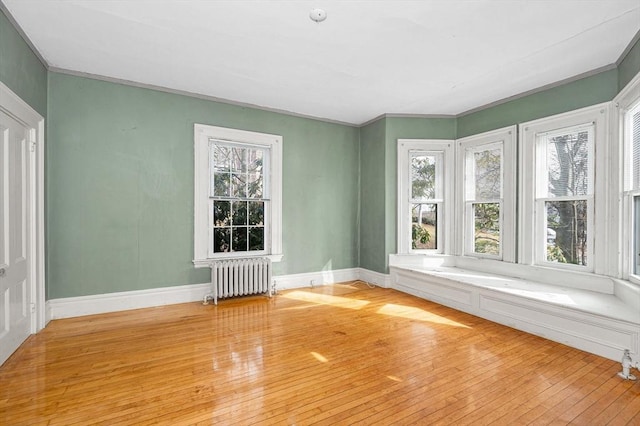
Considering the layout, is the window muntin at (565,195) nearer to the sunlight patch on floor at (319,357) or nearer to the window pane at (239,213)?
the sunlight patch on floor at (319,357)

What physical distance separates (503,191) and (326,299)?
3.01 metres

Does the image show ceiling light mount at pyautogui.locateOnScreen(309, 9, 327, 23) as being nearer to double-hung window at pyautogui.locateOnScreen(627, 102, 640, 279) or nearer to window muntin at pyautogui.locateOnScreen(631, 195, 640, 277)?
double-hung window at pyautogui.locateOnScreen(627, 102, 640, 279)

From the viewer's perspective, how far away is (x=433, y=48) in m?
3.19

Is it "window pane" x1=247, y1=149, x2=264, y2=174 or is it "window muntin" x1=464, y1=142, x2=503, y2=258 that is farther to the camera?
"window pane" x1=247, y1=149, x2=264, y2=174

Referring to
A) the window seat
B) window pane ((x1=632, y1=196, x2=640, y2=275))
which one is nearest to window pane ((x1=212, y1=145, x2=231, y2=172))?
the window seat

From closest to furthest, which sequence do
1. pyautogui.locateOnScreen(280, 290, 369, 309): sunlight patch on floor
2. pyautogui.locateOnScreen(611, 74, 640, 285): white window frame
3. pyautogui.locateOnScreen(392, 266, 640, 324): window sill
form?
pyautogui.locateOnScreen(392, 266, 640, 324): window sill → pyautogui.locateOnScreen(611, 74, 640, 285): white window frame → pyautogui.locateOnScreen(280, 290, 369, 309): sunlight patch on floor

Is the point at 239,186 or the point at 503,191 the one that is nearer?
the point at 503,191

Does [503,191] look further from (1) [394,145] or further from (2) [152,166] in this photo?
(2) [152,166]

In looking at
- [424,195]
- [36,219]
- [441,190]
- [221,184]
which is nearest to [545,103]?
[441,190]

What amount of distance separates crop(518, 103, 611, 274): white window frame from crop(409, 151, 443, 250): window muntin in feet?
4.22

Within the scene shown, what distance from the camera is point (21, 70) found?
2928 millimetres

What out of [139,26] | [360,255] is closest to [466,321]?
[360,255]

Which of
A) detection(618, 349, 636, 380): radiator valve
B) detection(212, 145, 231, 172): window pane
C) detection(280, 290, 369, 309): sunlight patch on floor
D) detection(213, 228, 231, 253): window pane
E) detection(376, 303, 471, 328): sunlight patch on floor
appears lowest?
detection(376, 303, 471, 328): sunlight patch on floor

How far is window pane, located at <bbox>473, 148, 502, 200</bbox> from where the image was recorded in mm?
4605
